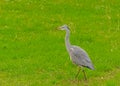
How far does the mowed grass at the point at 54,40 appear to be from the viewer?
50.8 ft

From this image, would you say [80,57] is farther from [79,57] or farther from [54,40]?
[54,40]

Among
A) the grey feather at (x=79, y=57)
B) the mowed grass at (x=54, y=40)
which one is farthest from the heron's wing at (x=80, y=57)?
the mowed grass at (x=54, y=40)

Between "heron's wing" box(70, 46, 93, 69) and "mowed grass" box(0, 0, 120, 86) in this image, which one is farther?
"mowed grass" box(0, 0, 120, 86)

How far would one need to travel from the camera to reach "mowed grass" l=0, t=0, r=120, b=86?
15469mm

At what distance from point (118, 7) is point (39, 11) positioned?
13.8ft

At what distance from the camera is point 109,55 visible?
17.4 meters

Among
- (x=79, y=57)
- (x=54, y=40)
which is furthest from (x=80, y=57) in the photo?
(x=54, y=40)

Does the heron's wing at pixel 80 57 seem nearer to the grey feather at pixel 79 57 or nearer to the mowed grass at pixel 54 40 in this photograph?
the grey feather at pixel 79 57

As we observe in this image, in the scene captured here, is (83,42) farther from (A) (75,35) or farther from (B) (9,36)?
(B) (9,36)

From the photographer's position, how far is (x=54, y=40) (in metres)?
19.5

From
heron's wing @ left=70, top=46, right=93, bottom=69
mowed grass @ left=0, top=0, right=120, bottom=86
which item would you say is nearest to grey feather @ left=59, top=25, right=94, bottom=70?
heron's wing @ left=70, top=46, right=93, bottom=69

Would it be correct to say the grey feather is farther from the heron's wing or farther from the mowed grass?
the mowed grass

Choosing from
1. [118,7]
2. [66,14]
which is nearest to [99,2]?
[118,7]

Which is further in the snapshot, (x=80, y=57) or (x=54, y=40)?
(x=54, y=40)
